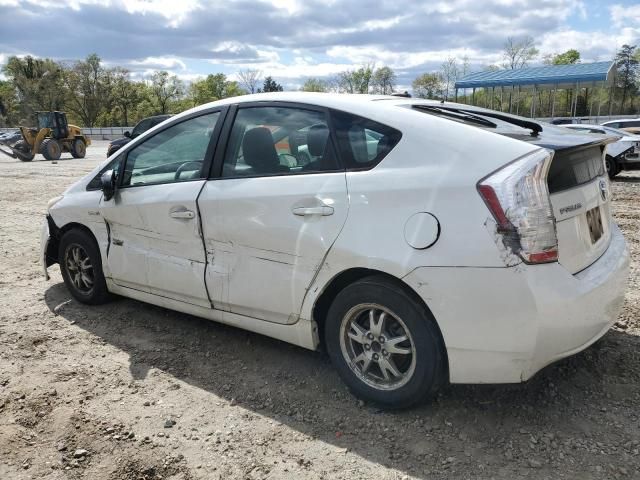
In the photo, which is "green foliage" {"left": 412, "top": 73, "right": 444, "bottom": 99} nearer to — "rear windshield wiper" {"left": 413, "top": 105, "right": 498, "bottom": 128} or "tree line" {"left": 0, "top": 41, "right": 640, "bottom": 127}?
"tree line" {"left": 0, "top": 41, "right": 640, "bottom": 127}

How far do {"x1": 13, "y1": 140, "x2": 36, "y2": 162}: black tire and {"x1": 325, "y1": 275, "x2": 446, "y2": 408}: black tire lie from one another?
83.5 feet

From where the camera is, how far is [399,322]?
9.17 ft

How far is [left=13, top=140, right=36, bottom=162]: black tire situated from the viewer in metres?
24.5

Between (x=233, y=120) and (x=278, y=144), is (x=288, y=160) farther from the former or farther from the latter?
(x=233, y=120)

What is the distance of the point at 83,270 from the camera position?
4633mm

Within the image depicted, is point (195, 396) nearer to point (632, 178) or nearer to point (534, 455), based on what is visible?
point (534, 455)

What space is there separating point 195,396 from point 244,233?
1.00 meters

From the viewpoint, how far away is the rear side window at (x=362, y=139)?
2.88 metres

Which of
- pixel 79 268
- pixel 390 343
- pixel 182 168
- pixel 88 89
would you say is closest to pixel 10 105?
pixel 88 89

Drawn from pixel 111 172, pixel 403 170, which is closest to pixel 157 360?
pixel 111 172

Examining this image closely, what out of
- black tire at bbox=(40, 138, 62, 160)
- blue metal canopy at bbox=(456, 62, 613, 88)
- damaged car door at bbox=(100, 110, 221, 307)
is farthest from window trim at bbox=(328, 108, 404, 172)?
blue metal canopy at bbox=(456, 62, 613, 88)

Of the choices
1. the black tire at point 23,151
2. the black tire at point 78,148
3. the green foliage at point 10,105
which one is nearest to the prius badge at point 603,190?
the black tire at point 23,151

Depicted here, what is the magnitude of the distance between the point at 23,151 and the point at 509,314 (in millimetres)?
26813

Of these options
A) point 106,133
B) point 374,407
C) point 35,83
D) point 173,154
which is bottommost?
point 106,133
